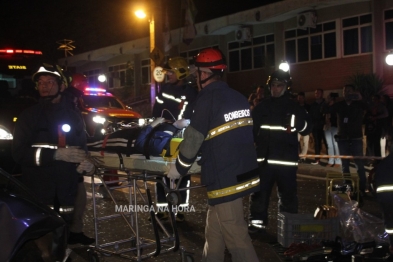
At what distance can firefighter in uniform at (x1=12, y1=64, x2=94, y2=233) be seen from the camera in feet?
17.0

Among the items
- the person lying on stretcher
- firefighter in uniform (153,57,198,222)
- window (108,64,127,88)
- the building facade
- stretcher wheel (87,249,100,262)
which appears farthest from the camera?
window (108,64,127,88)

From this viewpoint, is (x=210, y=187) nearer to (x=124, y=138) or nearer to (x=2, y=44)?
(x=124, y=138)

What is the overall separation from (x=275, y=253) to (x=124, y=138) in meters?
2.11

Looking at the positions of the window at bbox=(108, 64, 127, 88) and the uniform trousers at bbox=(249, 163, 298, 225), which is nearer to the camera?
the uniform trousers at bbox=(249, 163, 298, 225)

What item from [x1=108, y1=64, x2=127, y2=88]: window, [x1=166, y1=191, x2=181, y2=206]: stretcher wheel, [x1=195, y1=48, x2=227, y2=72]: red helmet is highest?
[x1=108, y1=64, x2=127, y2=88]: window

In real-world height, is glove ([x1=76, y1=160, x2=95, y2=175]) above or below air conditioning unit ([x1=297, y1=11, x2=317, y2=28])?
below

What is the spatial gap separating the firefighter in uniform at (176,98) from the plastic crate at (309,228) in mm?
1856

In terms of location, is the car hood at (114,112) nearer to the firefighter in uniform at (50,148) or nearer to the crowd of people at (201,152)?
the crowd of people at (201,152)

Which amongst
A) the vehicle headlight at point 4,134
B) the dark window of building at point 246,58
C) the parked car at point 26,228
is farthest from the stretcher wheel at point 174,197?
the dark window of building at point 246,58

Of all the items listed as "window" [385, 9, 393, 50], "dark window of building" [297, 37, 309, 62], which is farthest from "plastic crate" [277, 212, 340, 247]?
"dark window of building" [297, 37, 309, 62]

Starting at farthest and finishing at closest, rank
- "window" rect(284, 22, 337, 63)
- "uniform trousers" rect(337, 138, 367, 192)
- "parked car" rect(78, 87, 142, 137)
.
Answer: "window" rect(284, 22, 337, 63), "parked car" rect(78, 87, 142, 137), "uniform trousers" rect(337, 138, 367, 192)

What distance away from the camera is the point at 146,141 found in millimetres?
6402

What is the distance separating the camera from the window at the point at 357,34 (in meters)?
24.9

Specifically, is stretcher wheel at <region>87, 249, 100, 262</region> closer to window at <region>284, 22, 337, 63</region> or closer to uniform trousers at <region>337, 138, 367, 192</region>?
uniform trousers at <region>337, 138, 367, 192</region>
